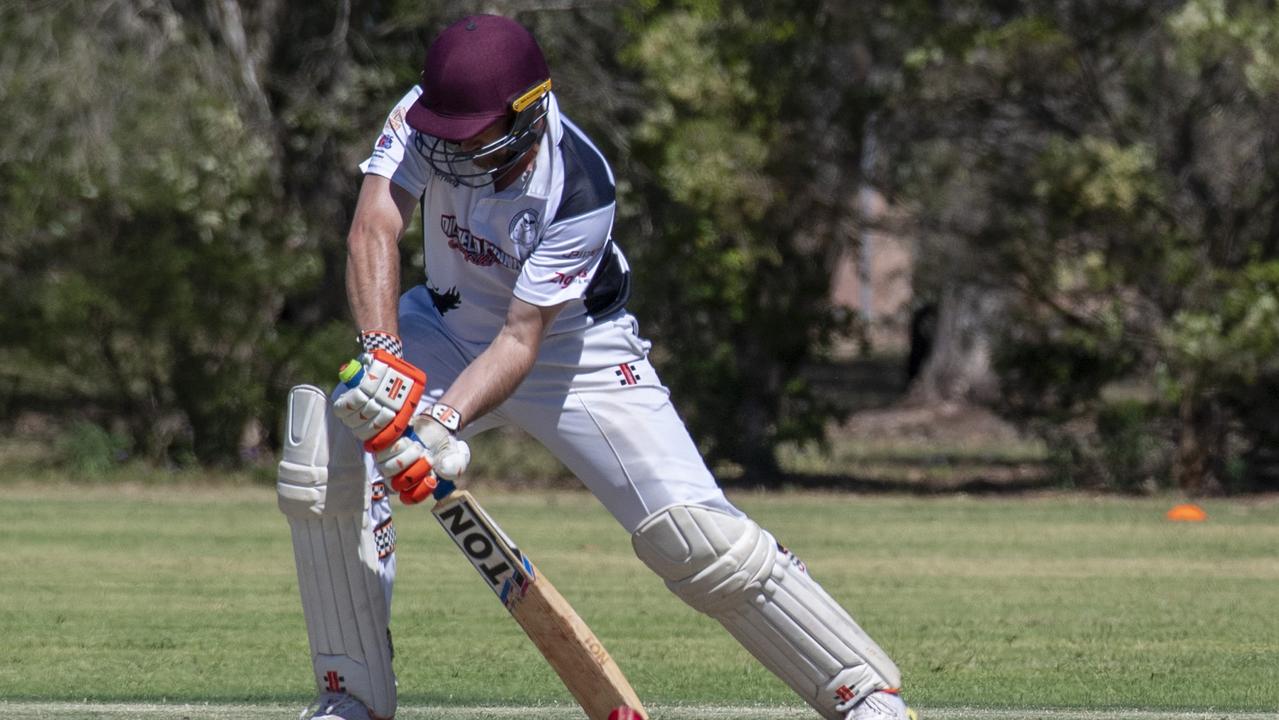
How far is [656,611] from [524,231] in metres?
3.77

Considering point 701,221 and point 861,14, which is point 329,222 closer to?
point 701,221

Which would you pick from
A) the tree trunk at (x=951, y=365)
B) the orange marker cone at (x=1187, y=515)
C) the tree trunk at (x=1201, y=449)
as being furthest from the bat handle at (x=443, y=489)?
the tree trunk at (x=951, y=365)

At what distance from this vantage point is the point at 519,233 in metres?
4.63

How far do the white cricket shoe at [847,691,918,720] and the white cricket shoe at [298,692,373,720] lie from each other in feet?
4.01

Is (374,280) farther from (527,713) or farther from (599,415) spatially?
(527,713)

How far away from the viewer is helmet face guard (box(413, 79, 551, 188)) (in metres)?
4.46

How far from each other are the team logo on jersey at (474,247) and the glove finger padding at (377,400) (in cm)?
50

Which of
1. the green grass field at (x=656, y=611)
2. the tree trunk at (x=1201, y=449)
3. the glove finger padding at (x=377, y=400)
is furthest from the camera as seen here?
the tree trunk at (x=1201, y=449)

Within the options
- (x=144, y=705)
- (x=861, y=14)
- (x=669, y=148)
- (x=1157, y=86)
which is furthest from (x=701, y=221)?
(x=144, y=705)

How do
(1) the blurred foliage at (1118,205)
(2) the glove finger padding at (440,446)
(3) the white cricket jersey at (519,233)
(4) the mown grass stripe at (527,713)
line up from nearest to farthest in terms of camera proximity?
(2) the glove finger padding at (440,446) < (3) the white cricket jersey at (519,233) < (4) the mown grass stripe at (527,713) < (1) the blurred foliage at (1118,205)

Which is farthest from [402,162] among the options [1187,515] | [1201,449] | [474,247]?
[1201,449]

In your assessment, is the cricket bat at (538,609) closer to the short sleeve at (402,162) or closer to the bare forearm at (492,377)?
the bare forearm at (492,377)

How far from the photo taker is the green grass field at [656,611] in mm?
5906

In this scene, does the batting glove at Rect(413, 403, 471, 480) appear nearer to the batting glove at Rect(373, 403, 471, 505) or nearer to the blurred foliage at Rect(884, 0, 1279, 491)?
the batting glove at Rect(373, 403, 471, 505)
